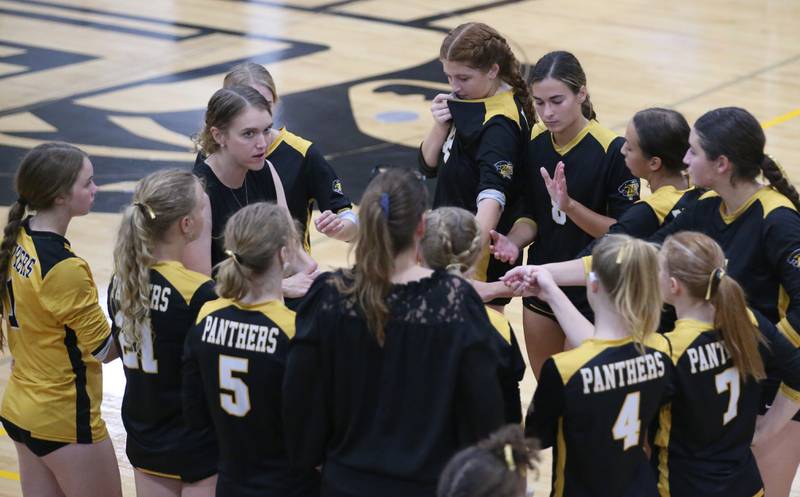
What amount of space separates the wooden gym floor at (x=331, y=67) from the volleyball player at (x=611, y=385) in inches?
133

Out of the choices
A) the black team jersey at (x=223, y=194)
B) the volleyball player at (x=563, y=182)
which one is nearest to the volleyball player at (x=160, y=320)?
the black team jersey at (x=223, y=194)

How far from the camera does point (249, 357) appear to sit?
125 inches

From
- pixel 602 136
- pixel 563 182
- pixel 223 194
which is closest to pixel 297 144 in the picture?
pixel 223 194

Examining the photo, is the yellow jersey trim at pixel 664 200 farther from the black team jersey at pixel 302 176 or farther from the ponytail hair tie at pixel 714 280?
the black team jersey at pixel 302 176

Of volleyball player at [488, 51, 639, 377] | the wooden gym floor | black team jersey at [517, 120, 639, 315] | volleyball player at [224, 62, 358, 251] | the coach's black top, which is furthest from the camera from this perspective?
the wooden gym floor

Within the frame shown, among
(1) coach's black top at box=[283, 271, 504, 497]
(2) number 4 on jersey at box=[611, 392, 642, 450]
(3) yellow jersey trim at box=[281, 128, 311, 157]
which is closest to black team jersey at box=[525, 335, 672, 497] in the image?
(2) number 4 on jersey at box=[611, 392, 642, 450]

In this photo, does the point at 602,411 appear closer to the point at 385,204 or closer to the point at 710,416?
the point at 710,416

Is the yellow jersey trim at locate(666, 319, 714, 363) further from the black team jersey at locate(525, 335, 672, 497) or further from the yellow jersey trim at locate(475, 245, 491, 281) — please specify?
the yellow jersey trim at locate(475, 245, 491, 281)

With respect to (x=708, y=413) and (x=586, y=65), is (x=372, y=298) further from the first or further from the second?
(x=586, y=65)

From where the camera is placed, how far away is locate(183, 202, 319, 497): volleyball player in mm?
3189

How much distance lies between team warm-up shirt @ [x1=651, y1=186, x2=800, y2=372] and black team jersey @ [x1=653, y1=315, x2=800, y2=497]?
20 centimetres

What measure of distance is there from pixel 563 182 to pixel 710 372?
116 centimetres

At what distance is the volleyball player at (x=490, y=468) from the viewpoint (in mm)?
2572

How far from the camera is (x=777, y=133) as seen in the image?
9.86 metres
